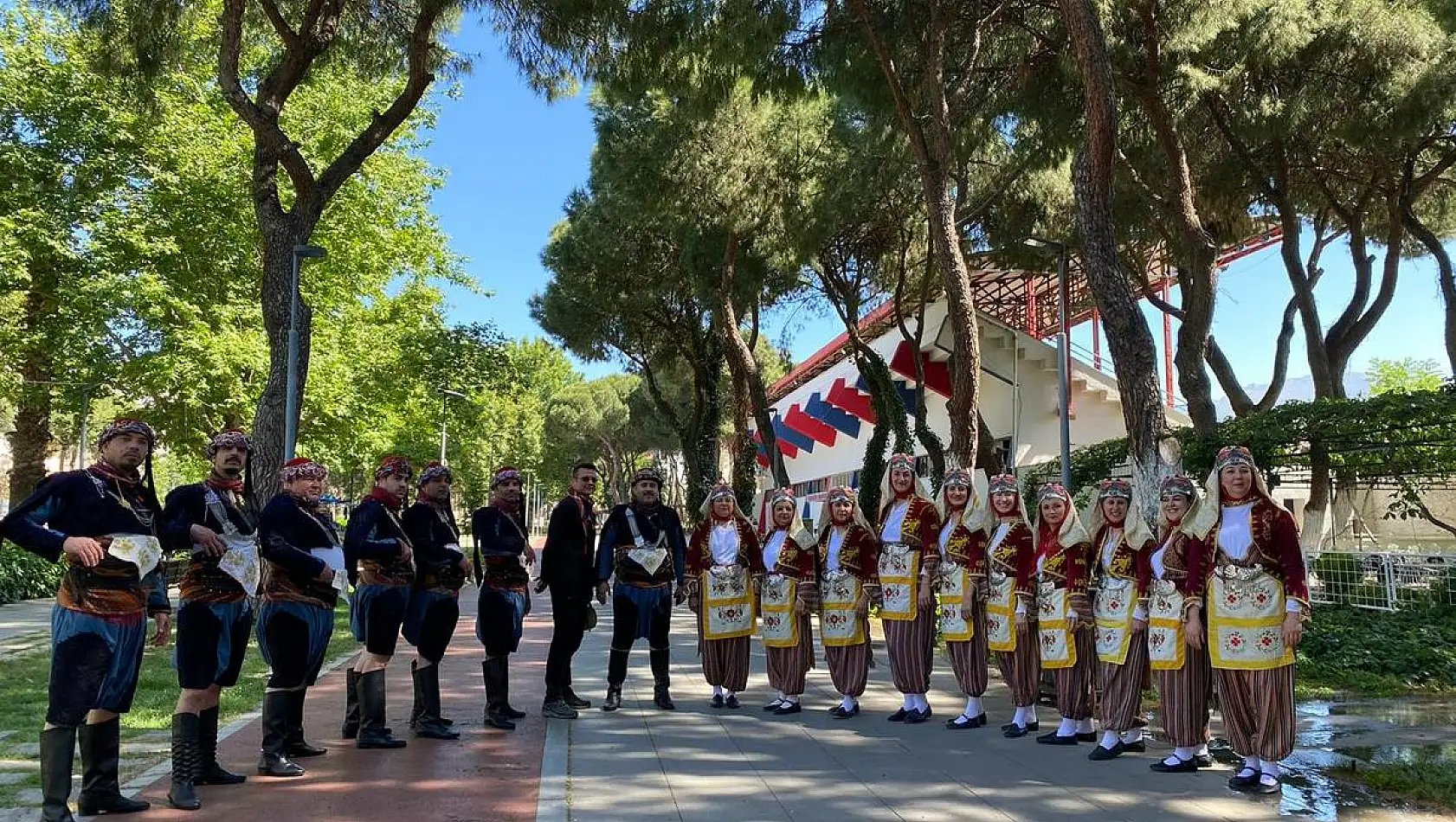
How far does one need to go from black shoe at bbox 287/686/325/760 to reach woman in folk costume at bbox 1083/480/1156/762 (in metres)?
4.66

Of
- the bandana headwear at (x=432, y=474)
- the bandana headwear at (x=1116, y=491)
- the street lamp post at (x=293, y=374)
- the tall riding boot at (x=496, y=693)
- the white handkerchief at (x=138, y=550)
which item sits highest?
the street lamp post at (x=293, y=374)

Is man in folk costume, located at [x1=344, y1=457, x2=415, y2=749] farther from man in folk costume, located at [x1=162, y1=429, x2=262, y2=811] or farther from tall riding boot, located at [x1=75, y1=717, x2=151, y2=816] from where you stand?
tall riding boot, located at [x1=75, y1=717, x2=151, y2=816]

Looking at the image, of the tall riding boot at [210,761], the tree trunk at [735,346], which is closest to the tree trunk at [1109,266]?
the tall riding boot at [210,761]

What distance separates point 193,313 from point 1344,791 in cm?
2017

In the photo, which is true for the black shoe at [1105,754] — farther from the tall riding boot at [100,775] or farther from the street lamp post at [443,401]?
the street lamp post at [443,401]

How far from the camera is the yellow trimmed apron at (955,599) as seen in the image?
7.14 meters

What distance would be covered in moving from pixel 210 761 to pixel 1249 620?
5.58m

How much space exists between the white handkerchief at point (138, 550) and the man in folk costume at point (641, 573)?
3.28 meters

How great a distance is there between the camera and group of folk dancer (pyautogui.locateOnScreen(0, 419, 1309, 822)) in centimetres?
496

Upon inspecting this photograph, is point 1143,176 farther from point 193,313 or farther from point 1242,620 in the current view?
point 193,313

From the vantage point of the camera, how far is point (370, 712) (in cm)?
645

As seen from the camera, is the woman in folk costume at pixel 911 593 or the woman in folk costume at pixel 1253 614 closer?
the woman in folk costume at pixel 1253 614

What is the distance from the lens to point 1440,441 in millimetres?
10547

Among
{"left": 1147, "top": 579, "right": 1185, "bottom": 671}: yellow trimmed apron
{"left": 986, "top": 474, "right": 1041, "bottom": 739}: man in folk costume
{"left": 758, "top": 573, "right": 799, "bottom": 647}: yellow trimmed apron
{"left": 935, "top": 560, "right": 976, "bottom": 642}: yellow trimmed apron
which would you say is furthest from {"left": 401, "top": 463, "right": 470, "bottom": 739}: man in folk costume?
{"left": 1147, "top": 579, "right": 1185, "bottom": 671}: yellow trimmed apron
